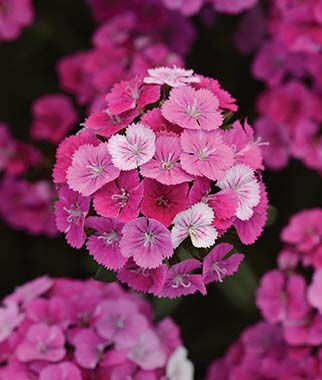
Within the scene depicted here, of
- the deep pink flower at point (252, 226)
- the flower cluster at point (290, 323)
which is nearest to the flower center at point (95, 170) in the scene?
the deep pink flower at point (252, 226)

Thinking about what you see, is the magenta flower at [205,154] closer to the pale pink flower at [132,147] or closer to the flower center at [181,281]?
the pale pink flower at [132,147]

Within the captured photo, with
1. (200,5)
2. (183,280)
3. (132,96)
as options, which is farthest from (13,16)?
(183,280)

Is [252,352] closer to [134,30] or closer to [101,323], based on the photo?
[101,323]

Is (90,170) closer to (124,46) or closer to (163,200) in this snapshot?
(163,200)

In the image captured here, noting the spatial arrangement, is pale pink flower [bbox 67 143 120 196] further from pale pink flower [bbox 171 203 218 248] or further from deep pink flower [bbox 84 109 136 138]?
pale pink flower [bbox 171 203 218 248]

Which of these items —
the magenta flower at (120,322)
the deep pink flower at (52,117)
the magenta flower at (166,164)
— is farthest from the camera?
the deep pink flower at (52,117)

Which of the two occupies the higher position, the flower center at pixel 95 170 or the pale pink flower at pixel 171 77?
the pale pink flower at pixel 171 77

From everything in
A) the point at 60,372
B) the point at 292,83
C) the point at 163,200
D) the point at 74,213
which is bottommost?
the point at 60,372
